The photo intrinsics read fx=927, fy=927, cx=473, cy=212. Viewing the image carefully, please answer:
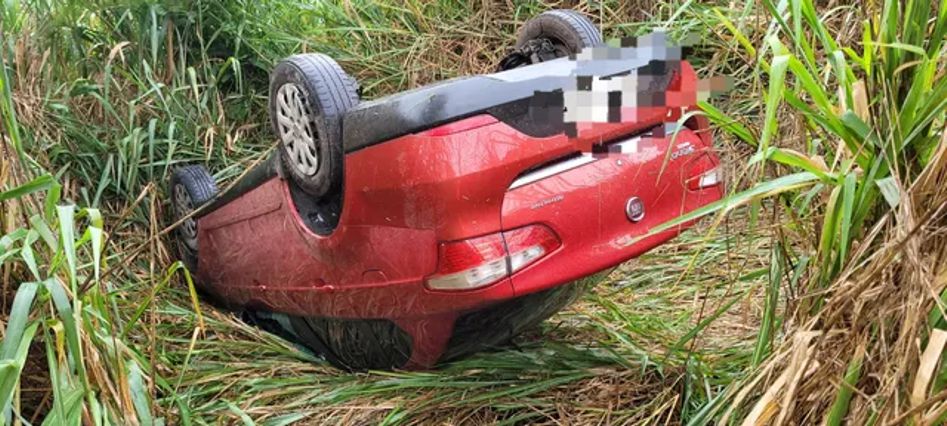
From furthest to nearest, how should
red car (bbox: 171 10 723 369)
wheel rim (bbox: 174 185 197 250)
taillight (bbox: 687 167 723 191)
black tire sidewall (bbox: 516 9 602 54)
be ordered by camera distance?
wheel rim (bbox: 174 185 197 250) < black tire sidewall (bbox: 516 9 602 54) < taillight (bbox: 687 167 723 191) < red car (bbox: 171 10 723 369)

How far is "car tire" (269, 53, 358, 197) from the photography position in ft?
6.78

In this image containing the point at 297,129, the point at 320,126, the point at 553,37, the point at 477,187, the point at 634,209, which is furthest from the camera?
the point at 553,37

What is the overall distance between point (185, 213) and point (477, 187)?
1.81 meters

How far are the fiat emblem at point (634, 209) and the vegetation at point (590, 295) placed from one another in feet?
0.63

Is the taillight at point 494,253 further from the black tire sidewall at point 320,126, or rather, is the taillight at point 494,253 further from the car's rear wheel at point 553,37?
the car's rear wheel at point 553,37

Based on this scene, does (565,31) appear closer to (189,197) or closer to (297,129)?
(297,129)

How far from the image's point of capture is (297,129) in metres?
2.19

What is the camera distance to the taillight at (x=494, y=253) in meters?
1.86

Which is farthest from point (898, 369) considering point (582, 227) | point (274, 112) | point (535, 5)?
point (535, 5)

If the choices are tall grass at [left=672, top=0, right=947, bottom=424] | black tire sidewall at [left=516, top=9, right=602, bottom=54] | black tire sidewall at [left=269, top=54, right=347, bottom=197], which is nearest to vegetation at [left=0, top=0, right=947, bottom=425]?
tall grass at [left=672, top=0, right=947, bottom=424]

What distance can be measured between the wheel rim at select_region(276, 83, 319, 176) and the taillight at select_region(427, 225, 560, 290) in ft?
1.50

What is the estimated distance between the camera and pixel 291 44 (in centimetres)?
418

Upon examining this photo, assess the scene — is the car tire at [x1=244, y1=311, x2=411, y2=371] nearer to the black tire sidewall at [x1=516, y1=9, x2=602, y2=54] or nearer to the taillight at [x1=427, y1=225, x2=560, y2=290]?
the taillight at [x1=427, y1=225, x2=560, y2=290]

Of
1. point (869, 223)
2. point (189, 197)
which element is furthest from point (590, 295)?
point (189, 197)
